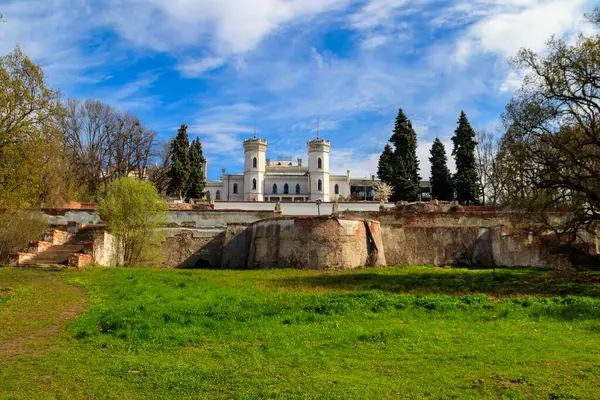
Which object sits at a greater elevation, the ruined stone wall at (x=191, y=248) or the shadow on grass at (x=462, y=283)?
the ruined stone wall at (x=191, y=248)

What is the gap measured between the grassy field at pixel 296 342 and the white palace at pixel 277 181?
70.2 meters

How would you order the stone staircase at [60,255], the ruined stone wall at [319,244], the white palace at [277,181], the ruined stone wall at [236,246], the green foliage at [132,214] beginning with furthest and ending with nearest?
the white palace at [277,181] < the ruined stone wall at [236,246] < the green foliage at [132,214] < the ruined stone wall at [319,244] < the stone staircase at [60,255]

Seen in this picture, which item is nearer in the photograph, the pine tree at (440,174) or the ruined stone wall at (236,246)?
the ruined stone wall at (236,246)

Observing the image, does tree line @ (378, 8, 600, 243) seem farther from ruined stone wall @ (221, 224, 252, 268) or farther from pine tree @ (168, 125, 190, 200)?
pine tree @ (168, 125, 190, 200)

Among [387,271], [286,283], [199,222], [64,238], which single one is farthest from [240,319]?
[199,222]

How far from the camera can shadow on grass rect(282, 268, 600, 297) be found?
13.4 m

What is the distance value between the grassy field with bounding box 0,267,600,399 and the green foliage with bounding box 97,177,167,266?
8.15 meters

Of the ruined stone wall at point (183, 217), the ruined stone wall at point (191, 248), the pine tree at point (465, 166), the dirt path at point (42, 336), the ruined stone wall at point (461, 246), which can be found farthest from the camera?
the pine tree at point (465, 166)

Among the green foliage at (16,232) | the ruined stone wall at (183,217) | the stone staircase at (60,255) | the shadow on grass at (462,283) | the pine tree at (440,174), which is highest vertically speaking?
the pine tree at (440,174)

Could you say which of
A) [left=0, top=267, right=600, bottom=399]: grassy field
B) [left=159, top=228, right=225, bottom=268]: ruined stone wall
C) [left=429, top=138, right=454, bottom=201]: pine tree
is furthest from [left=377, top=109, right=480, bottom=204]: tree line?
[left=0, top=267, right=600, bottom=399]: grassy field

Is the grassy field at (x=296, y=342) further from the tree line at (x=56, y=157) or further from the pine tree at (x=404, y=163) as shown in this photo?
the pine tree at (x=404, y=163)

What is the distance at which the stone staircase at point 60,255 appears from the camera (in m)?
19.7

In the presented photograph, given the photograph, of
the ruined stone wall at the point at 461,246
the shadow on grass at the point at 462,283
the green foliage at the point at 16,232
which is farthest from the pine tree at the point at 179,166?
the shadow on grass at the point at 462,283

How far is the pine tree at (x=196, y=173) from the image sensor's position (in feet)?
172
